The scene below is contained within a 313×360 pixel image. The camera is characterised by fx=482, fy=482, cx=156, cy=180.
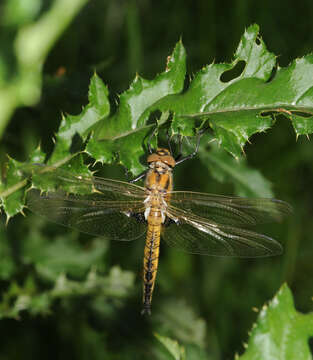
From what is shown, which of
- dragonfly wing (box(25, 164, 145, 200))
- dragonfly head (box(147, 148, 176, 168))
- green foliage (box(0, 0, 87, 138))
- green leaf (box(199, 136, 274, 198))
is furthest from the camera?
green foliage (box(0, 0, 87, 138))

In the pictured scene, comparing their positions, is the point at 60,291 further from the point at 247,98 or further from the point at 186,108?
the point at 247,98

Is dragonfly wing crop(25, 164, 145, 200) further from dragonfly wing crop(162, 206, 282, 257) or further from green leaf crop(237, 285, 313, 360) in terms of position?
green leaf crop(237, 285, 313, 360)

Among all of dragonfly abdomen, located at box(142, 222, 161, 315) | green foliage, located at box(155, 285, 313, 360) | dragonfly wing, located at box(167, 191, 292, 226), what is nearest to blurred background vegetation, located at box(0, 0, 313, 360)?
dragonfly abdomen, located at box(142, 222, 161, 315)

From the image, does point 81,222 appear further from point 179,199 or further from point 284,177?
point 284,177

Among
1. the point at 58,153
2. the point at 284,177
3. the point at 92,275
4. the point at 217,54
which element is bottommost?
the point at 92,275

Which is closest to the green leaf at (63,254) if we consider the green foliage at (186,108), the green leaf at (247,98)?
the green foliage at (186,108)

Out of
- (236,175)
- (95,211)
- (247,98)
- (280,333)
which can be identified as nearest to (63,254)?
(95,211)

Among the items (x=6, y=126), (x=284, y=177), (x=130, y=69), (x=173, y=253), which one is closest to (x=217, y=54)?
(x=130, y=69)
